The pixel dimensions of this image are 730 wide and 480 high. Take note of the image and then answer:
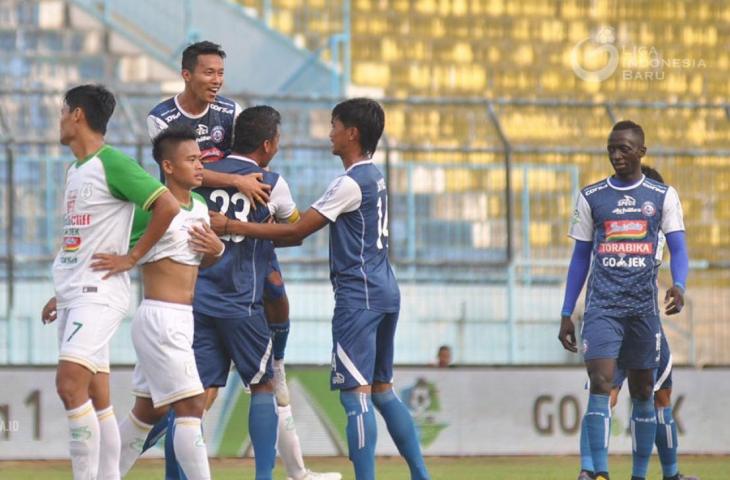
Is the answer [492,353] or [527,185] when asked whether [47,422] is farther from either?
[527,185]

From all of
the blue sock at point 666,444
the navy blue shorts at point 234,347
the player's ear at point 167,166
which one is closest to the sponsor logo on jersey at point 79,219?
the player's ear at point 167,166

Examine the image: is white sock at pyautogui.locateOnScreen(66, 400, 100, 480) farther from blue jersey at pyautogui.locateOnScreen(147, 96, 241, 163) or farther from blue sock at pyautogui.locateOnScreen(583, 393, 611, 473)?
blue sock at pyautogui.locateOnScreen(583, 393, 611, 473)

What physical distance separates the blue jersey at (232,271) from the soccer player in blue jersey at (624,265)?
6.68ft

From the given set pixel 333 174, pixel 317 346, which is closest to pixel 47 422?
pixel 317 346

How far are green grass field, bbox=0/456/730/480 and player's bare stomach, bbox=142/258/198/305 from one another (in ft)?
10.4

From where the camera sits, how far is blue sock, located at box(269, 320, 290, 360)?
9.02m

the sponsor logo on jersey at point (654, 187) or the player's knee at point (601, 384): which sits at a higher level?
the sponsor logo on jersey at point (654, 187)

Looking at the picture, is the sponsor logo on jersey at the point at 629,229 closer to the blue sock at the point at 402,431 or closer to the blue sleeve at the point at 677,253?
the blue sleeve at the point at 677,253

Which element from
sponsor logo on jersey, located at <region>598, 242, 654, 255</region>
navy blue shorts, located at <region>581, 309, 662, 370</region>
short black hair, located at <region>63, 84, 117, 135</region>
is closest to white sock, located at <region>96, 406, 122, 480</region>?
short black hair, located at <region>63, 84, 117, 135</region>

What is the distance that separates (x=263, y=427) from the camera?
8086 mm

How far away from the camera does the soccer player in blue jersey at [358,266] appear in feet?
26.4

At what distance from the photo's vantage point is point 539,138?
20359 millimetres

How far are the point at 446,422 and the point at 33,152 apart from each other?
177 inches

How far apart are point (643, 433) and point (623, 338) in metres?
0.60
